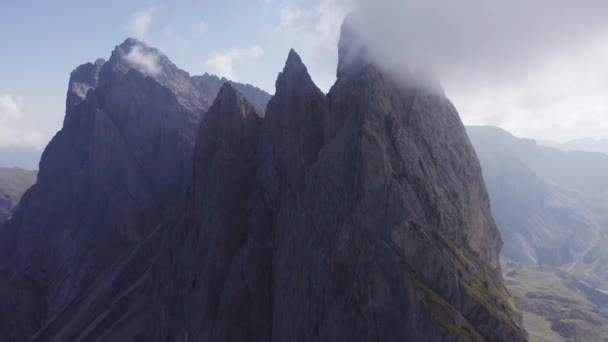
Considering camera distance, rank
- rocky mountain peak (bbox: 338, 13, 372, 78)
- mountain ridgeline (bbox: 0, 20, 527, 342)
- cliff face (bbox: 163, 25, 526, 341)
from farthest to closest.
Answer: rocky mountain peak (bbox: 338, 13, 372, 78)
mountain ridgeline (bbox: 0, 20, 527, 342)
cliff face (bbox: 163, 25, 526, 341)

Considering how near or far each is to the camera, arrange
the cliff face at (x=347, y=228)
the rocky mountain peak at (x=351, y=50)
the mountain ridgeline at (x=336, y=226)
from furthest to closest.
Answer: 1. the rocky mountain peak at (x=351, y=50)
2. the mountain ridgeline at (x=336, y=226)
3. the cliff face at (x=347, y=228)

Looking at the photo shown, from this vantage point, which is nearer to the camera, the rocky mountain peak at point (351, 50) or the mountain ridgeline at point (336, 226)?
the mountain ridgeline at point (336, 226)

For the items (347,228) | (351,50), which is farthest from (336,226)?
(351,50)

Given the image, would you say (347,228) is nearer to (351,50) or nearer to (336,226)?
(336,226)

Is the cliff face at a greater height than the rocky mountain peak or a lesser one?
lesser

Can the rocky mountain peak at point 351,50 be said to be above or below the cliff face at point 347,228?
above

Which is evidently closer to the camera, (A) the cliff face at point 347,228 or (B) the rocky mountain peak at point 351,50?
(A) the cliff face at point 347,228

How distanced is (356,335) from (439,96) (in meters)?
46.3

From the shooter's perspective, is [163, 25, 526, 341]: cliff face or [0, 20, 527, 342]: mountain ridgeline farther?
[0, 20, 527, 342]: mountain ridgeline

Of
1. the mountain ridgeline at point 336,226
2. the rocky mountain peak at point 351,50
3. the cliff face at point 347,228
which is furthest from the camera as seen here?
the rocky mountain peak at point 351,50

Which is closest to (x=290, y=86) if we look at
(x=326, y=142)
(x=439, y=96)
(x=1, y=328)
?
(x=326, y=142)

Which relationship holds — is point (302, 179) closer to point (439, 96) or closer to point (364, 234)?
point (364, 234)

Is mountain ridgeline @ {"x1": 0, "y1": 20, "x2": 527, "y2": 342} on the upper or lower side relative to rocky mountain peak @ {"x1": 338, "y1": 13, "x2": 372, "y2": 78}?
lower

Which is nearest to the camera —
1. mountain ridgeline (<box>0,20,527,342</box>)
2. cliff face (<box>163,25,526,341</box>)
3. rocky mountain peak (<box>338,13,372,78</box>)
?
cliff face (<box>163,25,526,341</box>)
